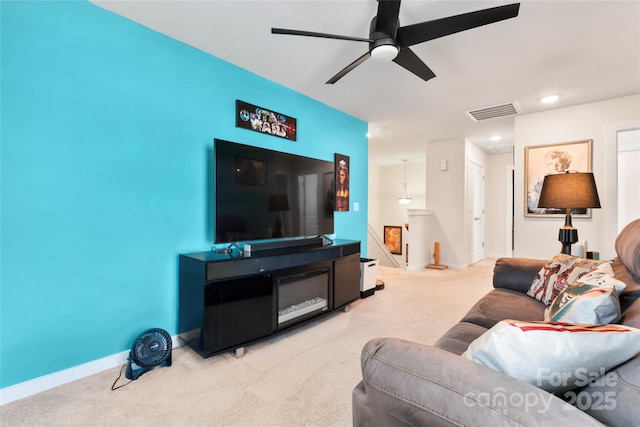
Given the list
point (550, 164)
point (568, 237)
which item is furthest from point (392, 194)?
point (568, 237)

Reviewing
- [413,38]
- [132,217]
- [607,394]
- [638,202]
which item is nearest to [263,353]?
[132,217]

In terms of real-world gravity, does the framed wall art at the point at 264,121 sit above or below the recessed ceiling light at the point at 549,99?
below

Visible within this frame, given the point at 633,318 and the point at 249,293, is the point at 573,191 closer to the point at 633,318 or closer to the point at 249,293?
the point at 633,318

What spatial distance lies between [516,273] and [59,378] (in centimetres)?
309

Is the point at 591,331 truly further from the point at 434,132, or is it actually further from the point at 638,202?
the point at 638,202

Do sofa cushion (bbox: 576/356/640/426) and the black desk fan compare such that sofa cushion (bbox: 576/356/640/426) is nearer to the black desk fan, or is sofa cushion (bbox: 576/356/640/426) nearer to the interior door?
the black desk fan

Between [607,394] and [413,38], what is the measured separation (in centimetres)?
186

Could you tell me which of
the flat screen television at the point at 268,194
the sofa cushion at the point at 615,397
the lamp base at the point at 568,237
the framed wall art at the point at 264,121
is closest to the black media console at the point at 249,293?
the flat screen television at the point at 268,194

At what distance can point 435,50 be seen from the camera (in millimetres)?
2361

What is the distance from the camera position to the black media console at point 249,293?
197cm

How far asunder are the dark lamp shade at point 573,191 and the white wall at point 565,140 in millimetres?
1265

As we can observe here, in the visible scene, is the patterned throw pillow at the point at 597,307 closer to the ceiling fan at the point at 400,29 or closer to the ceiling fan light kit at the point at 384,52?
the ceiling fan at the point at 400,29

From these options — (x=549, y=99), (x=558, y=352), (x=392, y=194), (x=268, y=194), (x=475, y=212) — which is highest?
(x=549, y=99)

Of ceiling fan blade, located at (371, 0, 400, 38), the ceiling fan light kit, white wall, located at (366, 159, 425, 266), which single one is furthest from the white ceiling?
white wall, located at (366, 159, 425, 266)
